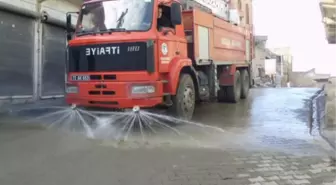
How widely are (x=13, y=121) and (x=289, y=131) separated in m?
6.40

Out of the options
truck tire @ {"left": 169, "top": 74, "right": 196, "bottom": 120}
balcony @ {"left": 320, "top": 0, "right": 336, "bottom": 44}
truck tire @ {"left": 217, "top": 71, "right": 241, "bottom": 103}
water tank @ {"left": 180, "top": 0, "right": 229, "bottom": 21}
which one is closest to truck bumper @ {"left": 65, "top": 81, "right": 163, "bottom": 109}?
truck tire @ {"left": 169, "top": 74, "right": 196, "bottom": 120}

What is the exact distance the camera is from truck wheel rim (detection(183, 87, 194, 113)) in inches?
316

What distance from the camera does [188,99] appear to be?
8.18m

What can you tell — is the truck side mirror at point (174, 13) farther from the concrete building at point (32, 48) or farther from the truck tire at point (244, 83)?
the truck tire at point (244, 83)

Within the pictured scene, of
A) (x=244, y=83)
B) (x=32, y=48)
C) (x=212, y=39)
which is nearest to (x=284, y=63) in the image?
(x=244, y=83)

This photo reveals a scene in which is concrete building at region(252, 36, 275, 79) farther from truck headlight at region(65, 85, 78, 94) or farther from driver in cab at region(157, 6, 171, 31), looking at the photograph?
truck headlight at region(65, 85, 78, 94)

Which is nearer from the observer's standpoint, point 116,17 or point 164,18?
point 116,17

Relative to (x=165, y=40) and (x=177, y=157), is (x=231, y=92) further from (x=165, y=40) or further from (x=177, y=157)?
(x=177, y=157)

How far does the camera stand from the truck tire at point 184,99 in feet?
25.2

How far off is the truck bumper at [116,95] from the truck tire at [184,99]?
616 millimetres

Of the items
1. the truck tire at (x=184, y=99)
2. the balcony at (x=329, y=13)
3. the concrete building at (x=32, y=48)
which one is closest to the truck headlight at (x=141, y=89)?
the truck tire at (x=184, y=99)

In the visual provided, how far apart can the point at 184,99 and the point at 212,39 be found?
273 centimetres

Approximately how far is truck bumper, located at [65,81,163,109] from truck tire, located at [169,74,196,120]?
616 mm

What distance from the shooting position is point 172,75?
7.38m
